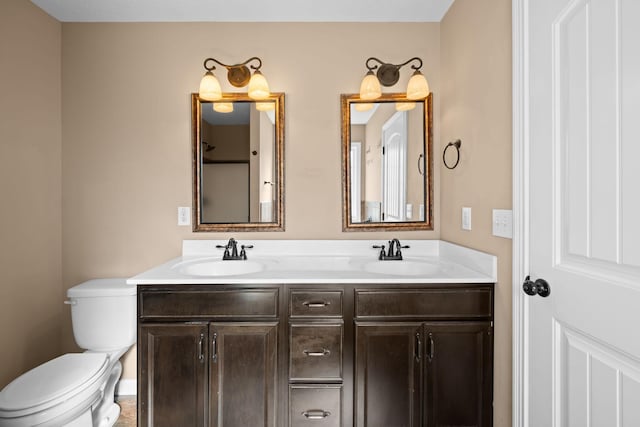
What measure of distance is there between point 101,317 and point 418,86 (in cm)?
224

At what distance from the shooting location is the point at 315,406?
60.2 inches

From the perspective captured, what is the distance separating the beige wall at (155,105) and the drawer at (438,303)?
103 cm

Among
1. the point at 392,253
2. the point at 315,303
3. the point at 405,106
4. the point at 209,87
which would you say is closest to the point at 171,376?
the point at 315,303

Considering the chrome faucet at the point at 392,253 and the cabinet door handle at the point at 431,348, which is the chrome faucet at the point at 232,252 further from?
the cabinet door handle at the point at 431,348

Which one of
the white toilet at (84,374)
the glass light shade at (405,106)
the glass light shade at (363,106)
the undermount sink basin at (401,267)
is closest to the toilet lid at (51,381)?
the white toilet at (84,374)

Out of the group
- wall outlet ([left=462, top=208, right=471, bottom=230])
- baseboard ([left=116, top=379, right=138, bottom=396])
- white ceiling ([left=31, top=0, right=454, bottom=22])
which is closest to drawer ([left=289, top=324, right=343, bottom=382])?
wall outlet ([left=462, top=208, right=471, bottom=230])

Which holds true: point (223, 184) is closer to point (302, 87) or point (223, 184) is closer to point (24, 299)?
→ point (302, 87)

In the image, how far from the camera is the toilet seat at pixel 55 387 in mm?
1297

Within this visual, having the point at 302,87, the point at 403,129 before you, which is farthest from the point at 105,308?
the point at 403,129

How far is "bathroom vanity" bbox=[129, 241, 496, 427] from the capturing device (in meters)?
1.51

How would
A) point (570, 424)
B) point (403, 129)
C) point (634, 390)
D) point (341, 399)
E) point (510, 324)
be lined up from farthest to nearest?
point (403, 129), point (341, 399), point (510, 324), point (570, 424), point (634, 390)

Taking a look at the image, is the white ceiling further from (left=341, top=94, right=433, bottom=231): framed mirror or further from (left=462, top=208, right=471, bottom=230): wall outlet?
(left=462, top=208, right=471, bottom=230): wall outlet

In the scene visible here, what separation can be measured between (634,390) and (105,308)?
7.38 feet

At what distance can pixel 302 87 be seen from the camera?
212 cm
